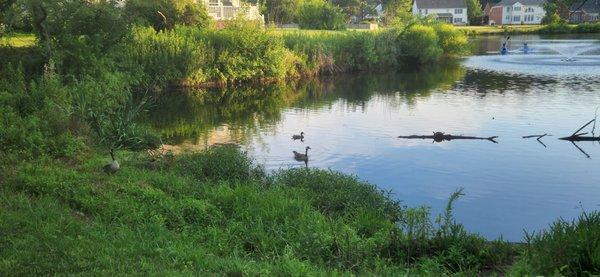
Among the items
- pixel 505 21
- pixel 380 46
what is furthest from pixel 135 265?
pixel 505 21

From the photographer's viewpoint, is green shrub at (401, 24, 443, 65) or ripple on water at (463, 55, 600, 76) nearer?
ripple on water at (463, 55, 600, 76)

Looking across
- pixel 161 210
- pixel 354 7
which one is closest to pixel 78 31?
pixel 161 210

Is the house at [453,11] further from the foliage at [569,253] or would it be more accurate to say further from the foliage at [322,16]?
the foliage at [569,253]

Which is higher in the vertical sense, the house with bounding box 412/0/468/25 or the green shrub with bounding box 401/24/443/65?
the house with bounding box 412/0/468/25

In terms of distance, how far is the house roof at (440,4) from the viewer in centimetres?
11694

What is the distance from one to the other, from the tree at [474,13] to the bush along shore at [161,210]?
103803 mm

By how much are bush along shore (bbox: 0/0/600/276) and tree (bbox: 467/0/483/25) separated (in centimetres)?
10380

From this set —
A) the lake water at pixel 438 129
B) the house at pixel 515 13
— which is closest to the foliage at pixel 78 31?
the lake water at pixel 438 129

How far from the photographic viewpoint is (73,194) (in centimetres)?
909

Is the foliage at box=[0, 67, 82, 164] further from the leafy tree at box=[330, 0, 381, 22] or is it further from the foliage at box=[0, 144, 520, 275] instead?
the leafy tree at box=[330, 0, 381, 22]

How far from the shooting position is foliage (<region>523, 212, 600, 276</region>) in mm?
5746

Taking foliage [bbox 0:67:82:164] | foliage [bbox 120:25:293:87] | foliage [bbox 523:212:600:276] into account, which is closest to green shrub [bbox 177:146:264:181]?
foliage [bbox 0:67:82:164]

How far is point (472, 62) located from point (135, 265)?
4513 cm

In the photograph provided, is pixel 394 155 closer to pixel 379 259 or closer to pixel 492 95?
pixel 379 259
